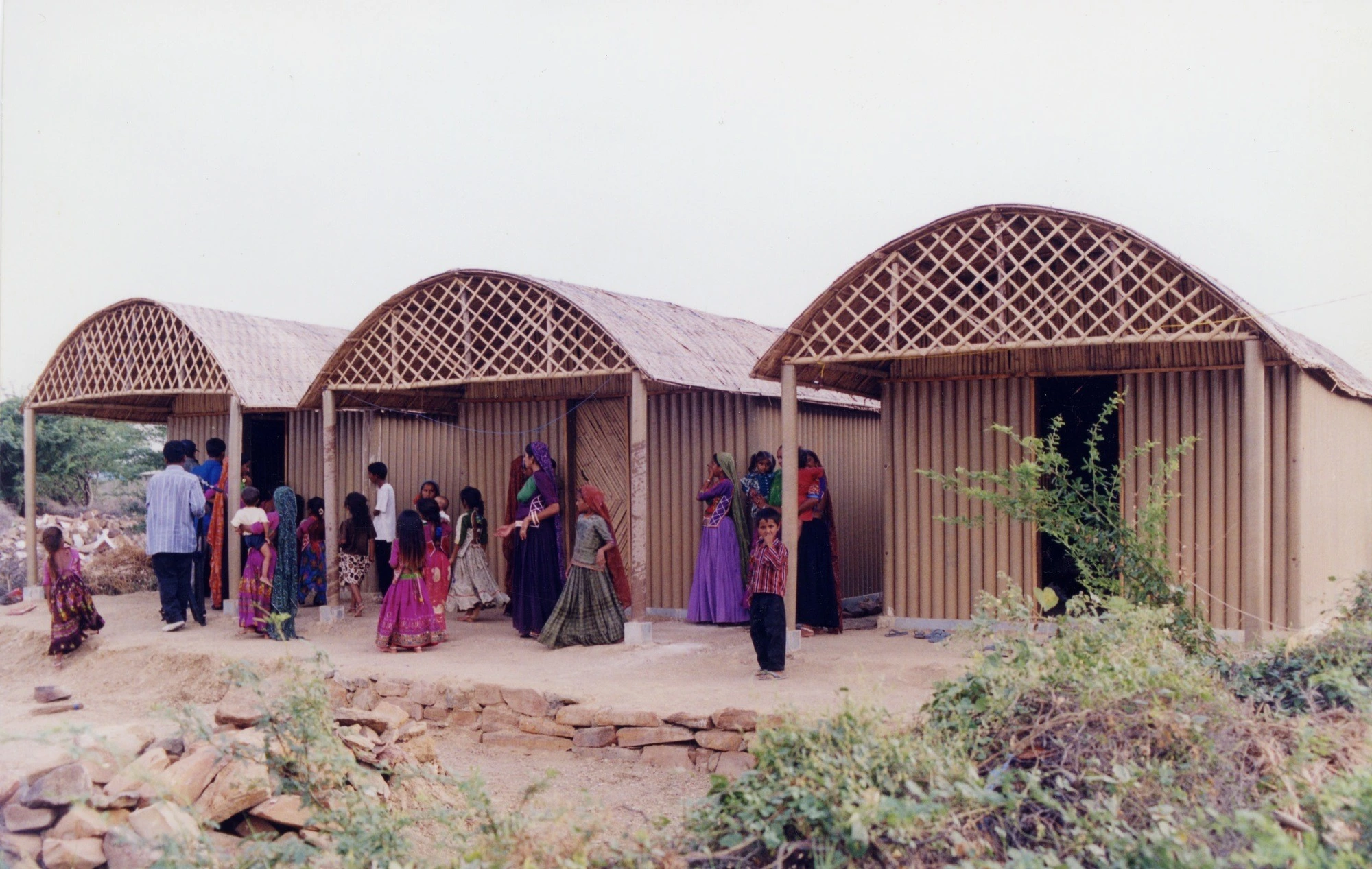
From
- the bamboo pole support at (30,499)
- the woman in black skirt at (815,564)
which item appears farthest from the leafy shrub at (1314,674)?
the bamboo pole support at (30,499)

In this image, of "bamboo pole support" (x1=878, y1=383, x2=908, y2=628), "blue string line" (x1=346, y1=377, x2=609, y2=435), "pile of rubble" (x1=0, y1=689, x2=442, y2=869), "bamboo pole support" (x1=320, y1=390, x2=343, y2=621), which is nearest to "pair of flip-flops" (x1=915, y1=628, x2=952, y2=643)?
"bamboo pole support" (x1=878, y1=383, x2=908, y2=628)

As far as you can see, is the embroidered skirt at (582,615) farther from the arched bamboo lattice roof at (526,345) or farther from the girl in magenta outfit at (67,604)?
the girl in magenta outfit at (67,604)

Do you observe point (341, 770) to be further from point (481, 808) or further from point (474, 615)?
point (474, 615)

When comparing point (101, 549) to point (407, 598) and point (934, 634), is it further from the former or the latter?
point (934, 634)

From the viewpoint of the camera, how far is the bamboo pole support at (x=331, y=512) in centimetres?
1076

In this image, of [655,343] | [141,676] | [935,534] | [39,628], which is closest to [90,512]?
[39,628]

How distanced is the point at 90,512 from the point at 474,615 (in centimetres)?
1432

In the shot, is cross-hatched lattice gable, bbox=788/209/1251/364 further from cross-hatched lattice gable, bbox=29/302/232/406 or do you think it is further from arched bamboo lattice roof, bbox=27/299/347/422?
cross-hatched lattice gable, bbox=29/302/232/406

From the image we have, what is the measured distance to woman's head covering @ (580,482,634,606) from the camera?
944cm

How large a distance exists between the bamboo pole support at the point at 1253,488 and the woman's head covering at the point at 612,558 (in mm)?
4594

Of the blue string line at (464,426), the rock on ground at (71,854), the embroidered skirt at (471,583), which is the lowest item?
the rock on ground at (71,854)

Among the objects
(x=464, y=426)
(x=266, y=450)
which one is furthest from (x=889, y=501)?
(x=266, y=450)

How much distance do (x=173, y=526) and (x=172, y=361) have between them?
78.1 inches

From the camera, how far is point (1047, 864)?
12.4ft
